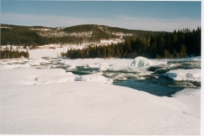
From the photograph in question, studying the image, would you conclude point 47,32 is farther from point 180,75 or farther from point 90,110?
point 90,110

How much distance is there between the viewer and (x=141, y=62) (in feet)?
23.2

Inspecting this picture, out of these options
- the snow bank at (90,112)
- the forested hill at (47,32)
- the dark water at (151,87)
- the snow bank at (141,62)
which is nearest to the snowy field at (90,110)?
the snow bank at (90,112)

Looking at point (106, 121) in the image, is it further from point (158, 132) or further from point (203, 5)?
point (203, 5)

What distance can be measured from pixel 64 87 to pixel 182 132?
251cm

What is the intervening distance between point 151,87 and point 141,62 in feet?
5.38

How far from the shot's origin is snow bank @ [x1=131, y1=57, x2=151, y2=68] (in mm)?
6918

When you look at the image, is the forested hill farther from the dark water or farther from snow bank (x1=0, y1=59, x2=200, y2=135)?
snow bank (x1=0, y1=59, x2=200, y2=135)

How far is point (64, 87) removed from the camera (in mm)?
4391

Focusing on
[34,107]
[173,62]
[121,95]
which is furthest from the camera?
[173,62]

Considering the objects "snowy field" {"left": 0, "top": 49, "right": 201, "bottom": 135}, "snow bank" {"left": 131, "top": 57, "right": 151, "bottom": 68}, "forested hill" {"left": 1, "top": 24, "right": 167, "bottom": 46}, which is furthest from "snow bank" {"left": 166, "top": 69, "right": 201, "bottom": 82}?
"forested hill" {"left": 1, "top": 24, "right": 167, "bottom": 46}

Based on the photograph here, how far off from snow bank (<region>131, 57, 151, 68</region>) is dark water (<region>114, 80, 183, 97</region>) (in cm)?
93

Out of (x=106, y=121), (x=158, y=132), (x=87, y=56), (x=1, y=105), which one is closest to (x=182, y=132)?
(x=158, y=132)

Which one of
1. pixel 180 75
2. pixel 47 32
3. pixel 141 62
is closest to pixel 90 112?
pixel 180 75

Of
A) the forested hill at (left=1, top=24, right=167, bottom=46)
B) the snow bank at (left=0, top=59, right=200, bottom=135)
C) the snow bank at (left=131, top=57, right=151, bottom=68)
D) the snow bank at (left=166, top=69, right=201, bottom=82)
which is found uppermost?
the forested hill at (left=1, top=24, right=167, bottom=46)
